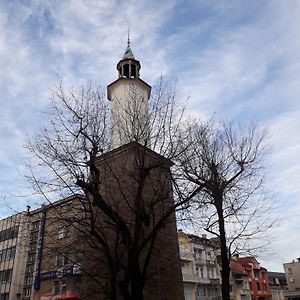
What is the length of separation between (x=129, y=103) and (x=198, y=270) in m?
29.6

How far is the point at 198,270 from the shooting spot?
41.6 m

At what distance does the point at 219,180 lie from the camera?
15.7 metres

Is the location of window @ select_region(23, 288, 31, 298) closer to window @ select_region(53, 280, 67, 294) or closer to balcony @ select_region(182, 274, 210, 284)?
window @ select_region(53, 280, 67, 294)

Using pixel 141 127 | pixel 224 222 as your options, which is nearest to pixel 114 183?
pixel 141 127

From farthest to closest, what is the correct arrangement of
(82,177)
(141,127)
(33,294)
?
1. (33,294)
2. (141,127)
3. (82,177)

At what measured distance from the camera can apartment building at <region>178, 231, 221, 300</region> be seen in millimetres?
39031

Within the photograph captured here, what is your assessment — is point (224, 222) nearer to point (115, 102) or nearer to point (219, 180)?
point (219, 180)

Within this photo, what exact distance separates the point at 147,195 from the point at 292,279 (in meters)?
61.7

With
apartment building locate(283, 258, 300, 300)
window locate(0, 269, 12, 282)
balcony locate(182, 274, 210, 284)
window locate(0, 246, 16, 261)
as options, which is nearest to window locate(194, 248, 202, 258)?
balcony locate(182, 274, 210, 284)

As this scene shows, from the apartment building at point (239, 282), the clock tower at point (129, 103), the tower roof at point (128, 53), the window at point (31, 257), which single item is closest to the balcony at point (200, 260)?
the apartment building at point (239, 282)

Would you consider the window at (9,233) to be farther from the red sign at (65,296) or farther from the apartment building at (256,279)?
the apartment building at (256,279)

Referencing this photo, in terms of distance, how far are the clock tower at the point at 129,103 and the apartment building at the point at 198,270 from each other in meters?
19.6

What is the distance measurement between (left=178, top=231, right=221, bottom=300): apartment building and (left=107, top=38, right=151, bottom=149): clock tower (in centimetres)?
1957

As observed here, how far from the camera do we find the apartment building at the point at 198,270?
39031 mm
